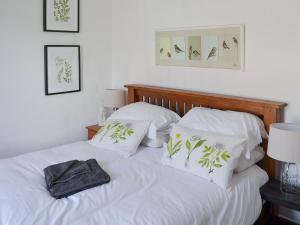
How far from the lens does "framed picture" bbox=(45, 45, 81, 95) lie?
314 cm

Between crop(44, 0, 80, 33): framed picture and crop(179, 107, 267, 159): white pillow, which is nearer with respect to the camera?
crop(179, 107, 267, 159): white pillow

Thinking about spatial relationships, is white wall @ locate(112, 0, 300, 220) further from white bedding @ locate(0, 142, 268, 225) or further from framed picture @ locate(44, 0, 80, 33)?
white bedding @ locate(0, 142, 268, 225)

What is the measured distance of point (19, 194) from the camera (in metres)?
1.83

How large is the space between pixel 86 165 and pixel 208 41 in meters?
1.42

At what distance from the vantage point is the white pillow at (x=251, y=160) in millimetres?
2199

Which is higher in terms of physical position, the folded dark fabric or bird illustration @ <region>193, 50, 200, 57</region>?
bird illustration @ <region>193, 50, 200, 57</region>

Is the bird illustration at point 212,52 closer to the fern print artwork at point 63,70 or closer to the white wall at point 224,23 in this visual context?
the white wall at point 224,23

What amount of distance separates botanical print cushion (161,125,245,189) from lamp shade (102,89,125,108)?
1116mm

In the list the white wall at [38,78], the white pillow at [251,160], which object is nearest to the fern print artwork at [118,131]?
the white wall at [38,78]

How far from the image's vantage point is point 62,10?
3148 mm

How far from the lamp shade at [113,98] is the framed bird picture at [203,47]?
1.69ft

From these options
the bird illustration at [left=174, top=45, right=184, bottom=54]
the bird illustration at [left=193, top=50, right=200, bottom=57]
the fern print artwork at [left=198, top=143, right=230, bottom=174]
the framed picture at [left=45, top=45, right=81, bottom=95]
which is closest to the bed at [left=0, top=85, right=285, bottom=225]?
the fern print artwork at [left=198, top=143, right=230, bottom=174]

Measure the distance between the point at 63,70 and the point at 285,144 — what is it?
7.11ft

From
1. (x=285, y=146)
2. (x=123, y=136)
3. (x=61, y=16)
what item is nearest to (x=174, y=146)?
(x=123, y=136)
